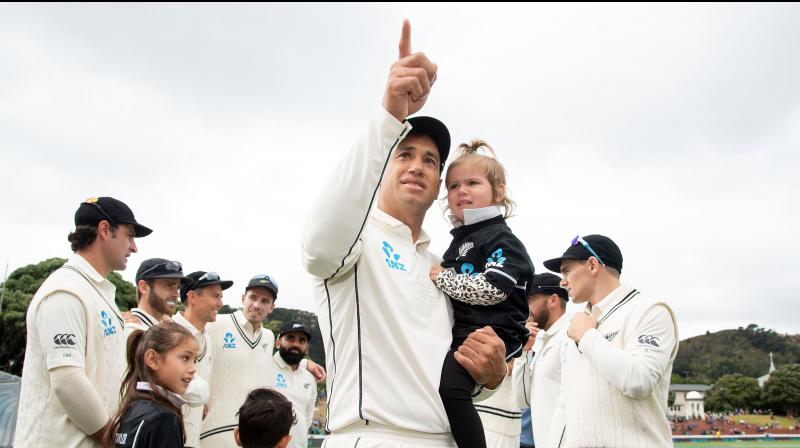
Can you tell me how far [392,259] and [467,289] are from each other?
36 centimetres

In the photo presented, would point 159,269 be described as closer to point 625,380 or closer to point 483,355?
point 625,380

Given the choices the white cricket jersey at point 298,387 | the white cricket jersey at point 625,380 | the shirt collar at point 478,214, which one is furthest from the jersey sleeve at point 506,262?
the white cricket jersey at point 298,387

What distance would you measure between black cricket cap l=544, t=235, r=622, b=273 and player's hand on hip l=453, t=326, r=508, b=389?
3001 millimetres

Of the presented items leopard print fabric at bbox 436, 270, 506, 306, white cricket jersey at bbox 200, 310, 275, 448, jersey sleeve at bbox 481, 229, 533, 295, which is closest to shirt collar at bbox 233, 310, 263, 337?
white cricket jersey at bbox 200, 310, 275, 448

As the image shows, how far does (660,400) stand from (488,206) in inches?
95.7

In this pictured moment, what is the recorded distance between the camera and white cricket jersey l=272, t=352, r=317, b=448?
934cm

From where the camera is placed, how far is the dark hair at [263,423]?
157 inches

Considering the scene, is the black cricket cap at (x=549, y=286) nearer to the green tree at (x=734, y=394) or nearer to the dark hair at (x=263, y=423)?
the dark hair at (x=263, y=423)

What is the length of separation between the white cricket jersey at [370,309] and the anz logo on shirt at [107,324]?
2.53 m

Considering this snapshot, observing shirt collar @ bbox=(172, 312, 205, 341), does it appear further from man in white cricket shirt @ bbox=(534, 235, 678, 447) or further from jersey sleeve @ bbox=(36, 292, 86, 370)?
man in white cricket shirt @ bbox=(534, 235, 678, 447)

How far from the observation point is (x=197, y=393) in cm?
577

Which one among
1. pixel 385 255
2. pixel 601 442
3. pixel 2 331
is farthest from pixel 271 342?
pixel 2 331

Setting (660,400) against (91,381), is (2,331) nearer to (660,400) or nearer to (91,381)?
(91,381)

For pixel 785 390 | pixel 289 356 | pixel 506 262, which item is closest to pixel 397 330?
pixel 506 262
